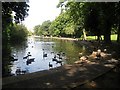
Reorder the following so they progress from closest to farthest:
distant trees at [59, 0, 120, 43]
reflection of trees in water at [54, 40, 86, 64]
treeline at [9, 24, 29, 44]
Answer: reflection of trees in water at [54, 40, 86, 64], distant trees at [59, 0, 120, 43], treeline at [9, 24, 29, 44]

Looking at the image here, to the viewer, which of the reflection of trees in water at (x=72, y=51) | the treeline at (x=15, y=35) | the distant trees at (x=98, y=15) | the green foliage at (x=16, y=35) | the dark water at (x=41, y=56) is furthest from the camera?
the green foliage at (x=16, y=35)

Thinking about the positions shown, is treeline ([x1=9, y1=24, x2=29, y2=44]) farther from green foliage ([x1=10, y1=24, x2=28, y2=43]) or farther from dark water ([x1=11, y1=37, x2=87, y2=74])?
dark water ([x1=11, y1=37, x2=87, y2=74])

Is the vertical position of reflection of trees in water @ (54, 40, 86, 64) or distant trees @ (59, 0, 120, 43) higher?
distant trees @ (59, 0, 120, 43)

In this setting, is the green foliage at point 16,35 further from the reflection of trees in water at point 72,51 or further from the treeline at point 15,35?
the reflection of trees in water at point 72,51

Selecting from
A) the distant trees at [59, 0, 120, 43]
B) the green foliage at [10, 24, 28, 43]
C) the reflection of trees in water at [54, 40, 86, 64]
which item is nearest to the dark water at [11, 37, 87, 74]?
the reflection of trees in water at [54, 40, 86, 64]

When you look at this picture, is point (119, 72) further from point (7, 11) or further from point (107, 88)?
point (7, 11)

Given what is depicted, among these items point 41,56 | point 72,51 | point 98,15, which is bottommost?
point 41,56

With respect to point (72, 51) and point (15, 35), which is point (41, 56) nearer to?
point (72, 51)

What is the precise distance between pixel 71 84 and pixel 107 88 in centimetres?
168

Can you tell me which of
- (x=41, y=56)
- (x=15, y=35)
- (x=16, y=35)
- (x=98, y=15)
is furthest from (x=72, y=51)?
(x=16, y=35)

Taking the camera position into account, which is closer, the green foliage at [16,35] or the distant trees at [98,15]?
the distant trees at [98,15]

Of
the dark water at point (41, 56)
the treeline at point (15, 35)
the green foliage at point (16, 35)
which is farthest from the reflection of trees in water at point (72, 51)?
the green foliage at point (16, 35)

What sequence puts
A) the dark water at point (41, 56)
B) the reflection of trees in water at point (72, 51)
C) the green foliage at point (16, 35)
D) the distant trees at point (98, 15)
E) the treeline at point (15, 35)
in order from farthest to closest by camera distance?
the green foliage at point (16, 35) → the treeline at point (15, 35) → the distant trees at point (98, 15) → the reflection of trees in water at point (72, 51) → the dark water at point (41, 56)

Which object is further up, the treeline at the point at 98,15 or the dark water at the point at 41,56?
the treeline at the point at 98,15
